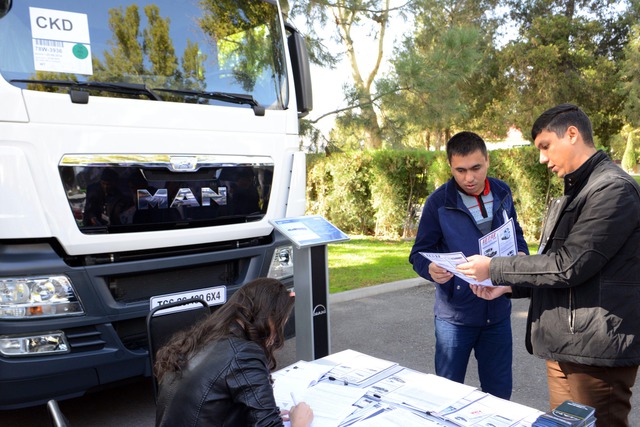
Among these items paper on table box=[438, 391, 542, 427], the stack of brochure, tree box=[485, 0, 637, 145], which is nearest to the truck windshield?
paper on table box=[438, 391, 542, 427]

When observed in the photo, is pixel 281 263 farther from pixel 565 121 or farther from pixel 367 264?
pixel 367 264

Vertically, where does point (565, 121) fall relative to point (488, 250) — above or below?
above

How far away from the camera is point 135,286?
3.22 meters

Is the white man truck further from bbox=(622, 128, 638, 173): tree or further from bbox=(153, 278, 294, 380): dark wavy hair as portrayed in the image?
bbox=(622, 128, 638, 173): tree

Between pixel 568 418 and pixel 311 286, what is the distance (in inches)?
66.6

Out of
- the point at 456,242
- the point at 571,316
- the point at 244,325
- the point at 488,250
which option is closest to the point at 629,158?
the point at 456,242

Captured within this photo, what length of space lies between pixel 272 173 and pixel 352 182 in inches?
353

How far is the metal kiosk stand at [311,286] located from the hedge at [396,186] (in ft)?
23.7

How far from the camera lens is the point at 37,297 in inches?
110

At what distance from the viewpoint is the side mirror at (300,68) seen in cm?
424

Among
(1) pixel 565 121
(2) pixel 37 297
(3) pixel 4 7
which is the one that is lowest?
(2) pixel 37 297

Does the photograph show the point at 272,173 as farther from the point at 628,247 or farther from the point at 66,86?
the point at 628,247

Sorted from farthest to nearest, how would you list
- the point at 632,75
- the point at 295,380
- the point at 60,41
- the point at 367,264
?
the point at 632,75
the point at 367,264
the point at 60,41
the point at 295,380

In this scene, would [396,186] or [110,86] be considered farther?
[396,186]
